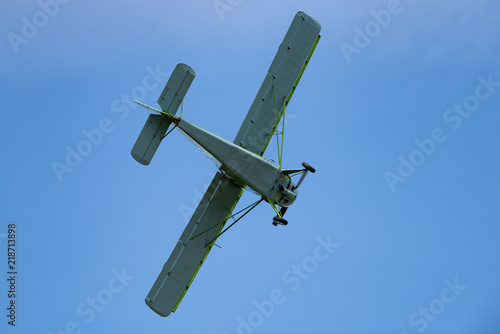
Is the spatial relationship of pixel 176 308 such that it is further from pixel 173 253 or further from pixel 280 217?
pixel 280 217

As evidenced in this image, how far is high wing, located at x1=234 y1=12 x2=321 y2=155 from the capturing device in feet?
104

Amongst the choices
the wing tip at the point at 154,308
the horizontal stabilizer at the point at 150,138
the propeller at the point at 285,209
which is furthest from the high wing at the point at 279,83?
the wing tip at the point at 154,308

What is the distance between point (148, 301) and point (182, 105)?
945 centimetres

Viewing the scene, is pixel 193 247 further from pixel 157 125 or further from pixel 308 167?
pixel 308 167

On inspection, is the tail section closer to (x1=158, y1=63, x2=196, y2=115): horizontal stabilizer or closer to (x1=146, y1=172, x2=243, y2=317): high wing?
(x1=158, y1=63, x2=196, y2=115): horizontal stabilizer

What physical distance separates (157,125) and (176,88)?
1.81 m

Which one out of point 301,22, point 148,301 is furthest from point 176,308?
point 301,22

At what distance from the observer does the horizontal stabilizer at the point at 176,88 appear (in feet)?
95.8

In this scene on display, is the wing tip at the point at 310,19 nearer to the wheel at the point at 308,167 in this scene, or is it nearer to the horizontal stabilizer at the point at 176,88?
the horizontal stabilizer at the point at 176,88

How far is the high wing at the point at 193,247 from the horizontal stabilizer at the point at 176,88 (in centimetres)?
441

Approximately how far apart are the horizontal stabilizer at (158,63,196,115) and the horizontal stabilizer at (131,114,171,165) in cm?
61

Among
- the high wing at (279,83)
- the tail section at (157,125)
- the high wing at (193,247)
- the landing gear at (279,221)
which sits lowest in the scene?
the high wing at (193,247)

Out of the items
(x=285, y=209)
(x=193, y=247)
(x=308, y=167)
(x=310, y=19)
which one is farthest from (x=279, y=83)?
(x=193, y=247)

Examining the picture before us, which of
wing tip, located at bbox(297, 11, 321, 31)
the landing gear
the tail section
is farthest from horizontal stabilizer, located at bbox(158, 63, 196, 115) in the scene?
the landing gear
